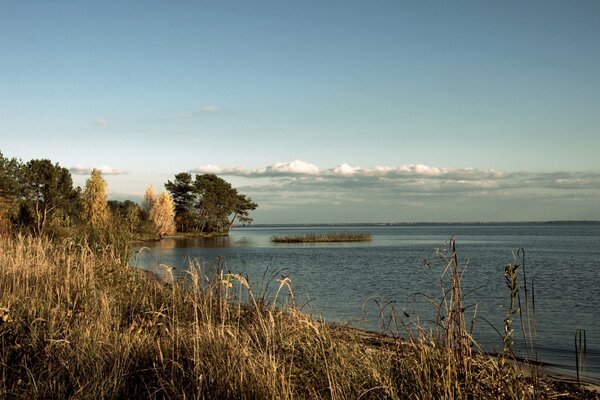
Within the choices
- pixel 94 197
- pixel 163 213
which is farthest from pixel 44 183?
pixel 163 213

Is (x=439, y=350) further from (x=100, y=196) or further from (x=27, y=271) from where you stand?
(x=100, y=196)

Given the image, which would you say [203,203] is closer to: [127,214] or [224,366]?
[127,214]

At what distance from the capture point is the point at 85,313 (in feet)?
23.4

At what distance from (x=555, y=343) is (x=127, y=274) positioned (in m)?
9.44

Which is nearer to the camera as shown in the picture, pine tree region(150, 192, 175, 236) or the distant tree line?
the distant tree line

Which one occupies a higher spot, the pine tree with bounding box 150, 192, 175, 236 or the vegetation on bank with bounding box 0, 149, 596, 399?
the pine tree with bounding box 150, 192, 175, 236

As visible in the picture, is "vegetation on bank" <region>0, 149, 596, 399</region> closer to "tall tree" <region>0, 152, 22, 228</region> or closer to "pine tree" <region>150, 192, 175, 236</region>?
"tall tree" <region>0, 152, 22, 228</region>

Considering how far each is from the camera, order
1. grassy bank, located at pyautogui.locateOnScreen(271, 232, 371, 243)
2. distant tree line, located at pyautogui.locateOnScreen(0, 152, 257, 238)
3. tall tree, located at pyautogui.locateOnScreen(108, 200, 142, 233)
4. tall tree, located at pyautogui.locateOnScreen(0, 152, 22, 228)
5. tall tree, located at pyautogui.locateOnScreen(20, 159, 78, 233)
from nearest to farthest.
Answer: tall tree, located at pyautogui.locateOnScreen(108, 200, 142, 233)
distant tree line, located at pyautogui.locateOnScreen(0, 152, 257, 238)
tall tree, located at pyautogui.locateOnScreen(0, 152, 22, 228)
tall tree, located at pyautogui.locateOnScreen(20, 159, 78, 233)
grassy bank, located at pyautogui.locateOnScreen(271, 232, 371, 243)

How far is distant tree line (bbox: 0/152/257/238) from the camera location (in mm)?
37125

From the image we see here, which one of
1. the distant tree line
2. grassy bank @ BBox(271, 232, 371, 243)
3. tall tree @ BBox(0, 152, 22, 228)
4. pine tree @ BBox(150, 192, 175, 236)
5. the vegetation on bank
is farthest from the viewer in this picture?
pine tree @ BBox(150, 192, 175, 236)

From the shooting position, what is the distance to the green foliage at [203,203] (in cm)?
8775

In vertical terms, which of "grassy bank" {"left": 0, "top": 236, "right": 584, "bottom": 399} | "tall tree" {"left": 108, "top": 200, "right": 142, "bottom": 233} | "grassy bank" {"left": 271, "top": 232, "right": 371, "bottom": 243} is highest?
"tall tree" {"left": 108, "top": 200, "right": 142, "bottom": 233}

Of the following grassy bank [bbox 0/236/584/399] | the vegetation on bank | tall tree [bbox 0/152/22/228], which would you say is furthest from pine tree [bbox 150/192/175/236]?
grassy bank [bbox 0/236/584/399]

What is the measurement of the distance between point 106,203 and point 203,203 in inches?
1012
